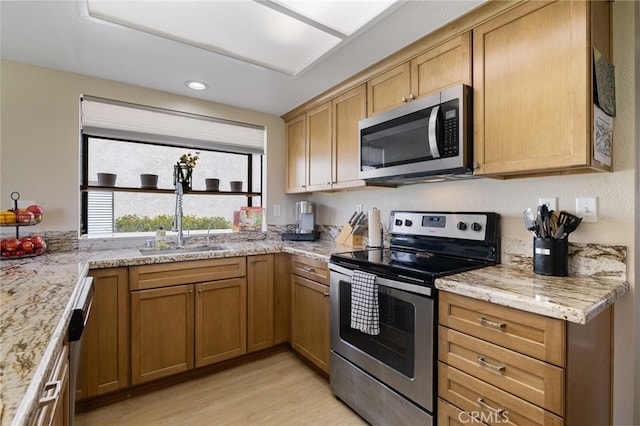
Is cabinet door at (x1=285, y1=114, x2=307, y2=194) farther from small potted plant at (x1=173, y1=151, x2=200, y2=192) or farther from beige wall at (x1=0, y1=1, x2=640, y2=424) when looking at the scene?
small potted plant at (x1=173, y1=151, x2=200, y2=192)

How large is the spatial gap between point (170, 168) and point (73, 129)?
0.76 m

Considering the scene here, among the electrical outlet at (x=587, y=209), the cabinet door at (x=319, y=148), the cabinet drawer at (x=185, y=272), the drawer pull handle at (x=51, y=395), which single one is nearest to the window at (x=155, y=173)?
the cabinet door at (x=319, y=148)

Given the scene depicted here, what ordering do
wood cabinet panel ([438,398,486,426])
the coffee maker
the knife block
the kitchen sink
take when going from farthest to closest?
the coffee maker
the knife block
the kitchen sink
wood cabinet panel ([438,398,486,426])

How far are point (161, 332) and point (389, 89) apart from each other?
7.38 ft

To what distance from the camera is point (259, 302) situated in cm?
253

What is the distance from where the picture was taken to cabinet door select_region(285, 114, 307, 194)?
9.91 ft

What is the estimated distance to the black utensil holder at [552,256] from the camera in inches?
56.2

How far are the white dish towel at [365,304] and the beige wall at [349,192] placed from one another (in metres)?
0.81

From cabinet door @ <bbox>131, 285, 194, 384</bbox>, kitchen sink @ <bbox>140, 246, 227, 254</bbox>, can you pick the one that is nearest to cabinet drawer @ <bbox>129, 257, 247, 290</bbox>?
cabinet door @ <bbox>131, 285, 194, 384</bbox>

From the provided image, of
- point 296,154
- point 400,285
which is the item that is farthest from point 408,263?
point 296,154

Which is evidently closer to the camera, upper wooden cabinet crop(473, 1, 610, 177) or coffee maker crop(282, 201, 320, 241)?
upper wooden cabinet crop(473, 1, 610, 177)

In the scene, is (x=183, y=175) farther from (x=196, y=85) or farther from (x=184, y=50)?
(x=184, y=50)

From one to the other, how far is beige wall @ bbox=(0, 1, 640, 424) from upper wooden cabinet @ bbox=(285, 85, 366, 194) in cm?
27

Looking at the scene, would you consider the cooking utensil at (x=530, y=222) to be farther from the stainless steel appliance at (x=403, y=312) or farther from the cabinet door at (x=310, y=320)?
the cabinet door at (x=310, y=320)
